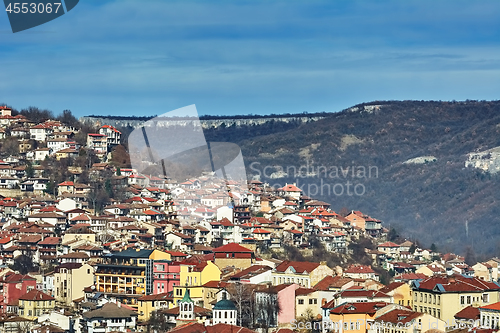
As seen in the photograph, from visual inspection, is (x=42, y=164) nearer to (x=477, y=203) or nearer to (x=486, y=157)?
(x=477, y=203)

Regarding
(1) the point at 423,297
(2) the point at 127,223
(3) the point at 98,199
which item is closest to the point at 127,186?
(3) the point at 98,199

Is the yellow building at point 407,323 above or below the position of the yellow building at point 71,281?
below

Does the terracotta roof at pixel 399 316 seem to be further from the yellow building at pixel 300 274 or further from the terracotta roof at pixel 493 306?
the yellow building at pixel 300 274

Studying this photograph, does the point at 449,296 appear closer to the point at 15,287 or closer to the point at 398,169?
the point at 15,287

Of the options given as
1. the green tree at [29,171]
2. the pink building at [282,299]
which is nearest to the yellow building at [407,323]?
the pink building at [282,299]

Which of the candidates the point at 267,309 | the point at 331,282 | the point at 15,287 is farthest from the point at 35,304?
the point at 331,282

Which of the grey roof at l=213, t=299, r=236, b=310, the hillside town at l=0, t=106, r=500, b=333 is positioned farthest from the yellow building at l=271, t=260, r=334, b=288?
the grey roof at l=213, t=299, r=236, b=310

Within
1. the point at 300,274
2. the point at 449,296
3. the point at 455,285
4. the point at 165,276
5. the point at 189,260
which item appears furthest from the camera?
the point at 189,260
